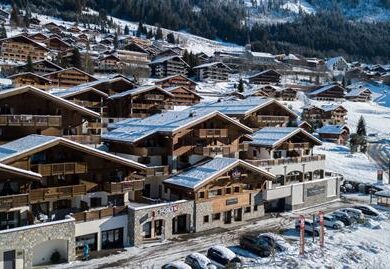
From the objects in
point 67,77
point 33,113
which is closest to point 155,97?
point 67,77

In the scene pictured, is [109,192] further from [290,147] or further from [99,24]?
[99,24]

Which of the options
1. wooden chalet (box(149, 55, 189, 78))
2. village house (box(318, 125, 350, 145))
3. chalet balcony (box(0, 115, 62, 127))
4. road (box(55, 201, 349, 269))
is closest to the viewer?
road (box(55, 201, 349, 269))

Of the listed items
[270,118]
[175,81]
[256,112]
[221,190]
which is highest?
[175,81]

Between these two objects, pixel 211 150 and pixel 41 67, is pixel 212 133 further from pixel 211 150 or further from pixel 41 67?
pixel 41 67

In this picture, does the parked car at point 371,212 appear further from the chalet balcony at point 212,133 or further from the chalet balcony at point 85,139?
the chalet balcony at point 85,139

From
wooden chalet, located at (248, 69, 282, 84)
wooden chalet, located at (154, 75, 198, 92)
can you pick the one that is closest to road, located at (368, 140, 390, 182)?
wooden chalet, located at (154, 75, 198, 92)

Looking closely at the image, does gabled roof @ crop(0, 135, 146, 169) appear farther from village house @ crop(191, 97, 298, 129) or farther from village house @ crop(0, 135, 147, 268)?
village house @ crop(191, 97, 298, 129)

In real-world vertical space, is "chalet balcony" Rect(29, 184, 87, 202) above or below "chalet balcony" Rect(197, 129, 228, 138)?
below
